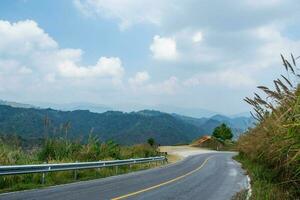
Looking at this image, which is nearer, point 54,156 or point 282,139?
point 282,139

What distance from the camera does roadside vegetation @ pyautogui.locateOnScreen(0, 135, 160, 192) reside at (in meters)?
18.5

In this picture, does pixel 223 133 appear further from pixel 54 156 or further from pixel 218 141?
pixel 54 156

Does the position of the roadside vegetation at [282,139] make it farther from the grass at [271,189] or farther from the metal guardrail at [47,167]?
the metal guardrail at [47,167]

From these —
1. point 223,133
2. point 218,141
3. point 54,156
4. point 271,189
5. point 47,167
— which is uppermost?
point 223,133

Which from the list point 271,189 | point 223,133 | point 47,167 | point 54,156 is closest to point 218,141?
point 223,133

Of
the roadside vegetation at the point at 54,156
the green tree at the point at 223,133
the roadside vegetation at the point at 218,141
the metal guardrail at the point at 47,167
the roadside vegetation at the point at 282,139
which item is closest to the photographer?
the roadside vegetation at the point at 282,139

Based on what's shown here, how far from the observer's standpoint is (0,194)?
15.0 meters

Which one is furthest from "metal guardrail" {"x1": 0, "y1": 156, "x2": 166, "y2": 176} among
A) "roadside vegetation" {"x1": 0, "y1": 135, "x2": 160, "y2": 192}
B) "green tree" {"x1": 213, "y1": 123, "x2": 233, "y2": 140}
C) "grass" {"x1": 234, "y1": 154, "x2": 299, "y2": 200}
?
"green tree" {"x1": 213, "y1": 123, "x2": 233, "y2": 140}

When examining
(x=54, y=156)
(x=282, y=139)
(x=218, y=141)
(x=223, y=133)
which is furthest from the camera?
(x=223, y=133)

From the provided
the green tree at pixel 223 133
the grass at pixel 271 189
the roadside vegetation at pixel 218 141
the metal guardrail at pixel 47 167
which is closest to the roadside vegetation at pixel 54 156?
the metal guardrail at pixel 47 167

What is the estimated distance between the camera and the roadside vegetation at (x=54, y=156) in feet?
60.7

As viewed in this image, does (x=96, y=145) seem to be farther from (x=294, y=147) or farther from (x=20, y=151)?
(x=294, y=147)

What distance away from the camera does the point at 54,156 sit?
82.1ft

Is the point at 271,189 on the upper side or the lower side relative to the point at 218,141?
lower
